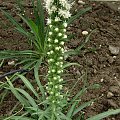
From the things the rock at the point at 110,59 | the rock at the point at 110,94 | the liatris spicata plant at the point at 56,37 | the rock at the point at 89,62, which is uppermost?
the liatris spicata plant at the point at 56,37

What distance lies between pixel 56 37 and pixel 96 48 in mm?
1708

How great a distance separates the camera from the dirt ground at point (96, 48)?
3589 mm

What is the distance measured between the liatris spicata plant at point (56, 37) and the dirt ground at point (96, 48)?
0.75m

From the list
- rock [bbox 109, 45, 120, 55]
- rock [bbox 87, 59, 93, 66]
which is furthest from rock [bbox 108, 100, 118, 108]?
rock [bbox 109, 45, 120, 55]

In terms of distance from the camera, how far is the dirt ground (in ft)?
11.8

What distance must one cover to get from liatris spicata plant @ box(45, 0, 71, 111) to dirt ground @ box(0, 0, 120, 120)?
748 millimetres

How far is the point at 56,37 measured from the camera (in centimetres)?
246

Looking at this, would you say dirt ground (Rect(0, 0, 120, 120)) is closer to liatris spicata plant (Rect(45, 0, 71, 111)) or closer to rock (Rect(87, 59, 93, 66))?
rock (Rect(87, 59, 93, 66))

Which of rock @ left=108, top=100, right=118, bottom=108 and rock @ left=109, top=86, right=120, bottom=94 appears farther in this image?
rock @ left=109, top=86, right=120, bottom=94

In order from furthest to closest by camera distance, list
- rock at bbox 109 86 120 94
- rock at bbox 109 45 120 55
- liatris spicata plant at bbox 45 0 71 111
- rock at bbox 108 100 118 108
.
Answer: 1. rock at bbox 109 45 120 55
2. rock at bbox 109 86 120 94
3. rock at bbox 108 100 118 108
4. liatris spicata plant at bbox 45 0 71 111

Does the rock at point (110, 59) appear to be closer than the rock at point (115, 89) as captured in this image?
No

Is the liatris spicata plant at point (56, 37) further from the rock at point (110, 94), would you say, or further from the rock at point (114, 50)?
the rock at point (114, 50)

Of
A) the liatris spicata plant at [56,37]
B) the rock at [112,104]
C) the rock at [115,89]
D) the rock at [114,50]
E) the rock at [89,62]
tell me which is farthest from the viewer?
the rock at [114,50]

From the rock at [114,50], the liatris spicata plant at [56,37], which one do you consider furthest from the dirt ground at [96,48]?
the liatris spicata plant at [56,37]
